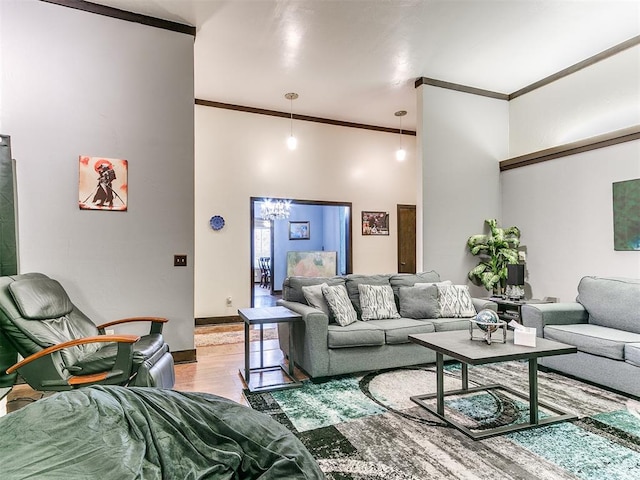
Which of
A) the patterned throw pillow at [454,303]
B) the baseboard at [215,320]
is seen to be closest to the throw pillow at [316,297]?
the patterned throw pillow at [454,303]

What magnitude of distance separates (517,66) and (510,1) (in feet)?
5.15

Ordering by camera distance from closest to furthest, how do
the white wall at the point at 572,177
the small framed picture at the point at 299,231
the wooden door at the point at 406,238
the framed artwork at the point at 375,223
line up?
the white wall at the point at 572,177 → the framed artwork at the point at 375,223 → the wooden door at the point at 406,238 → the small framed picture at the point at 299,231

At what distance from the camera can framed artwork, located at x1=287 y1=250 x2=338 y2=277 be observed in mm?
8148

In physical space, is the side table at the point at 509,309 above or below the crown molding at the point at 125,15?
below

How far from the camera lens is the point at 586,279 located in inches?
153

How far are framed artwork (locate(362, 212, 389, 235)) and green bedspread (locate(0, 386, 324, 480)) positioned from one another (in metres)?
5.86

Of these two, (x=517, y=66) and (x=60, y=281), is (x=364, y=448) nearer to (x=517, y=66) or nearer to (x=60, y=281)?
(x=60, y=281)

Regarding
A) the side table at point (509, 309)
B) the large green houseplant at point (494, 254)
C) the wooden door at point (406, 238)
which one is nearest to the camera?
the side table at point (509, 309)

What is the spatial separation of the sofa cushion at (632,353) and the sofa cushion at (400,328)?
150cm

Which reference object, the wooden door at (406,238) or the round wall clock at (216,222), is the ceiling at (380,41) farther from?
the wooden door at (406,238)

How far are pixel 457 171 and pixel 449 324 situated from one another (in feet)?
8.75

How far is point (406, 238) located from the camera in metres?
7.43

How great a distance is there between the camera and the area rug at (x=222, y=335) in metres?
4.83

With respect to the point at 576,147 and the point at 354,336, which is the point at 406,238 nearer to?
the point at 576,147
